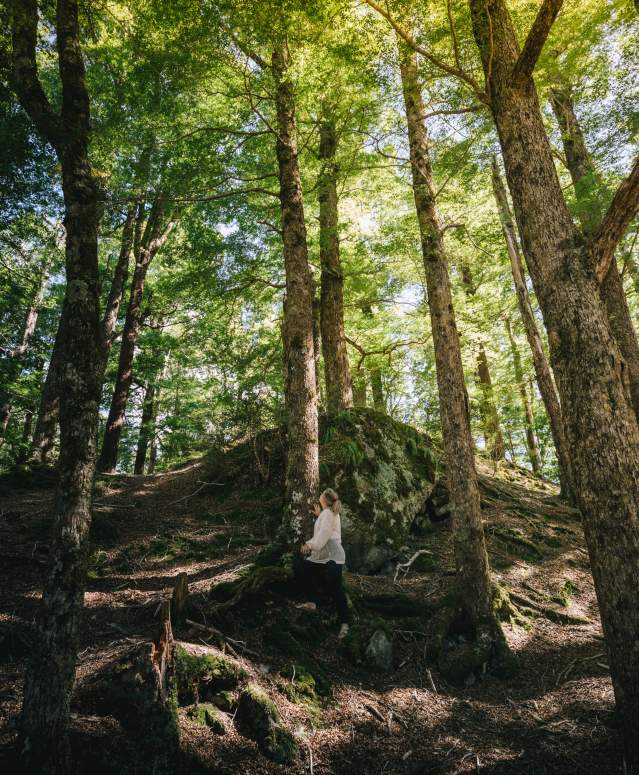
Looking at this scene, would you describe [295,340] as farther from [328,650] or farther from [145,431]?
[145,431]

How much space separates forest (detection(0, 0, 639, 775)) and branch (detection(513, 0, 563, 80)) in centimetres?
3

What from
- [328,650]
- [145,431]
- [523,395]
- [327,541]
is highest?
[523,395]

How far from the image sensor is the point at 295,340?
7.09m

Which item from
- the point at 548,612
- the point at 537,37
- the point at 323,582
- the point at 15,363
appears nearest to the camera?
the point at 537,37

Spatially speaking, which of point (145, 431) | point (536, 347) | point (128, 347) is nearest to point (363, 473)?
point (536, 347)

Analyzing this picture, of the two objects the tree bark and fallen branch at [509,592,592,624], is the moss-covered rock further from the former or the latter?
fallen branch at [509,592,592,624]

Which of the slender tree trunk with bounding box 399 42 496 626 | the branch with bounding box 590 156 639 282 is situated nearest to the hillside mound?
the slender tree trunk with bounding box 399 42 496 626

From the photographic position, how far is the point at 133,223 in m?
14.2

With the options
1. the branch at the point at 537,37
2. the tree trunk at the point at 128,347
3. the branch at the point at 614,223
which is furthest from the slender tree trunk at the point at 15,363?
the branch at the point at 614,223

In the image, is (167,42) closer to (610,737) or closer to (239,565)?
(239,565)

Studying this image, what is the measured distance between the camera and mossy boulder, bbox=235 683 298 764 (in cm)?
359

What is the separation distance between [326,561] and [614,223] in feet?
16.8

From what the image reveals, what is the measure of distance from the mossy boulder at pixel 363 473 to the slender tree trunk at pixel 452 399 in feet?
6.71

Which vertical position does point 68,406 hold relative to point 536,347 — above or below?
below
